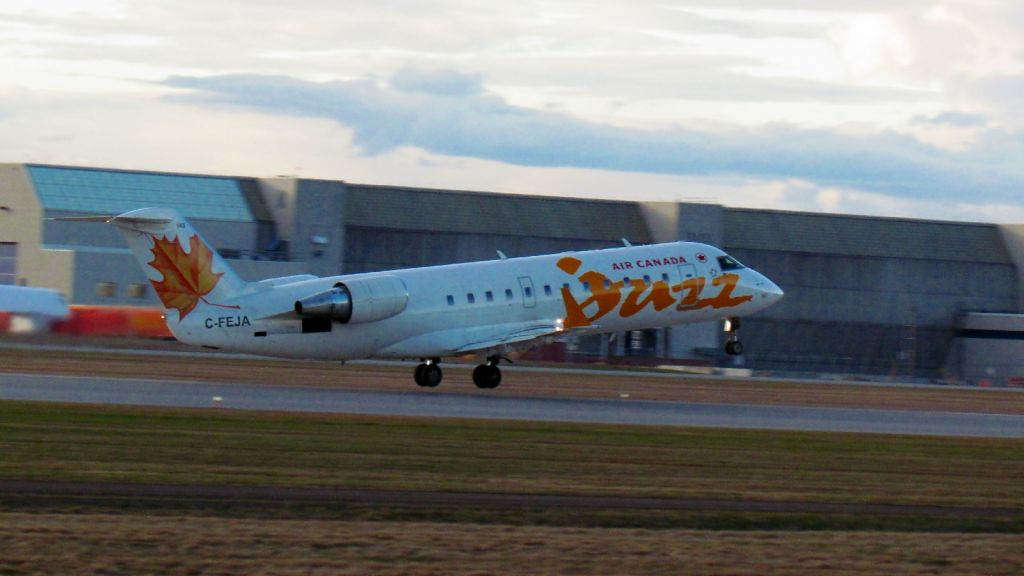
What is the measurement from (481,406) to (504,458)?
10830 mm

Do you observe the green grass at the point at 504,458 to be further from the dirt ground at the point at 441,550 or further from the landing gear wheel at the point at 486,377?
the landing gear wheel at the point at 486,377

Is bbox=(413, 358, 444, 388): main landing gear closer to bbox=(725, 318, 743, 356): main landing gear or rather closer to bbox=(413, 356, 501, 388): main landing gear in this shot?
bbox=(413, 356, 501, 388): main landing gear

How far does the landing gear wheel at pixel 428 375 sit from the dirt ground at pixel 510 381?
1.05 ft

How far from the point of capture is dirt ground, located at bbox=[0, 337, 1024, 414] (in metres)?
40.7

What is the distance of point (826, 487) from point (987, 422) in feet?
60.5

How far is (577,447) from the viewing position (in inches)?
953

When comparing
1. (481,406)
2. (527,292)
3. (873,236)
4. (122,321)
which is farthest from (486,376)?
(873,236)

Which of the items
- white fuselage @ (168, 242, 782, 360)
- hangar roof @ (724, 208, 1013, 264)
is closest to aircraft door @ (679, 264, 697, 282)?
white fuselage @ (168, 242, 782, 360)

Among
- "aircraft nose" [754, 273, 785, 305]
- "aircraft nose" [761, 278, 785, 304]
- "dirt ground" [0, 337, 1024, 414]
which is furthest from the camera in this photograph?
"aircraft nose" [761, 278, 785, 304]

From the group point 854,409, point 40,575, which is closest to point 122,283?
point 854,409

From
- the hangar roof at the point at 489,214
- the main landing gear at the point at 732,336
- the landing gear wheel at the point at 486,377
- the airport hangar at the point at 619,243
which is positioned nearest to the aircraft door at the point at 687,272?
the main landing gear at the point at 732,336

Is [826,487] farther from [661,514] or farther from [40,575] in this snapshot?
[40,575]

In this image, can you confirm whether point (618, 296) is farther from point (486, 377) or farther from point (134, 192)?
point (134, 192)

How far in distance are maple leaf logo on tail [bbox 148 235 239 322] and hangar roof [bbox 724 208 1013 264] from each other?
56045 millimetres
